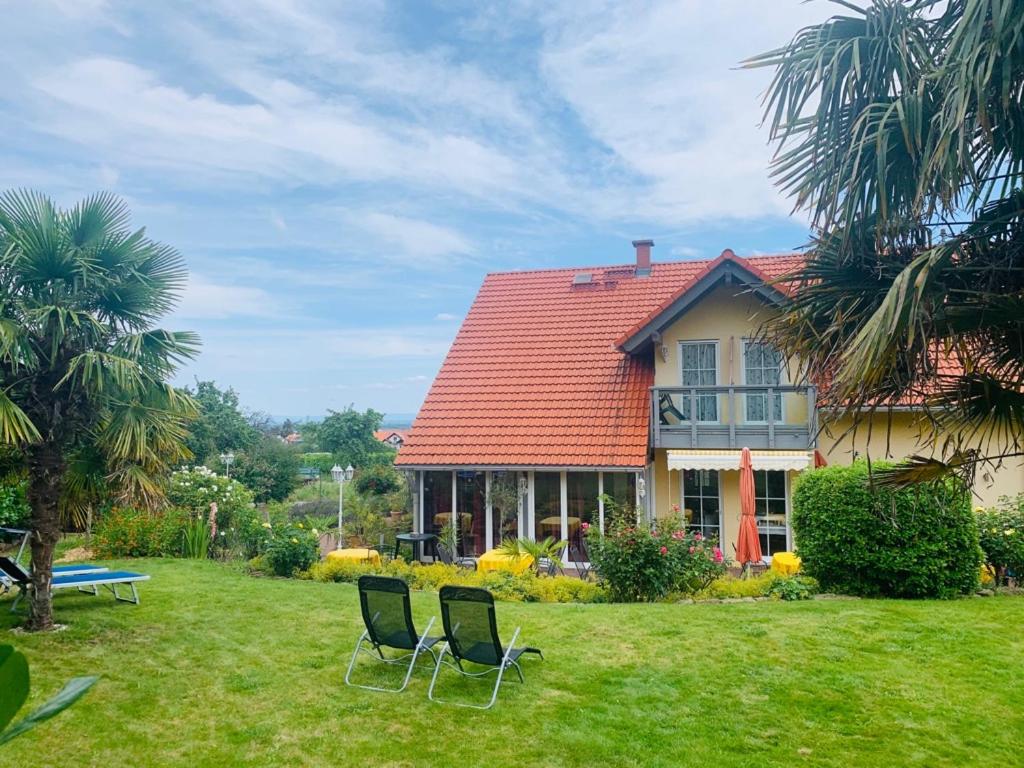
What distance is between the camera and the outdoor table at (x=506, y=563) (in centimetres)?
1572

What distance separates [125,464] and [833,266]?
33.3ft

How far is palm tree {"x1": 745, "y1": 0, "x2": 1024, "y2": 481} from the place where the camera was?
5945 millimetres

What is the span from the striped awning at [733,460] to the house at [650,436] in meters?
0.03

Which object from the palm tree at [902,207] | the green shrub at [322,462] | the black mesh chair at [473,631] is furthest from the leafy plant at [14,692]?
the green shrub at [322,462]

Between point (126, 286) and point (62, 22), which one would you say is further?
point (62, 22)

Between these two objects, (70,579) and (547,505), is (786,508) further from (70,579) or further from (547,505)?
(70,579)

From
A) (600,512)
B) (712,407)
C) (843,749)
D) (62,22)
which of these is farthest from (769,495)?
(62,22)

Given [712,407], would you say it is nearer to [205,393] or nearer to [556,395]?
[556,395]

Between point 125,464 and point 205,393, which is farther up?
point 205,393

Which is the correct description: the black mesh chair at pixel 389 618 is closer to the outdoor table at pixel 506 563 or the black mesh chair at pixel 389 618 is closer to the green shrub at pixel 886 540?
the outdoor table at pixel 506 563

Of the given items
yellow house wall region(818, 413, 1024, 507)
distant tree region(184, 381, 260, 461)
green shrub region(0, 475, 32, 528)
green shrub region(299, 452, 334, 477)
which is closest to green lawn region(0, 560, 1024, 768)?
yellow house wall region(818, 413, 1024, 507)

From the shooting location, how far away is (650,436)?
1922 cm

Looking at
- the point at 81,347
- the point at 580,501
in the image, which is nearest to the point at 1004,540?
the point at 580,501

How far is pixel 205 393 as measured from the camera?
36.6 metres
